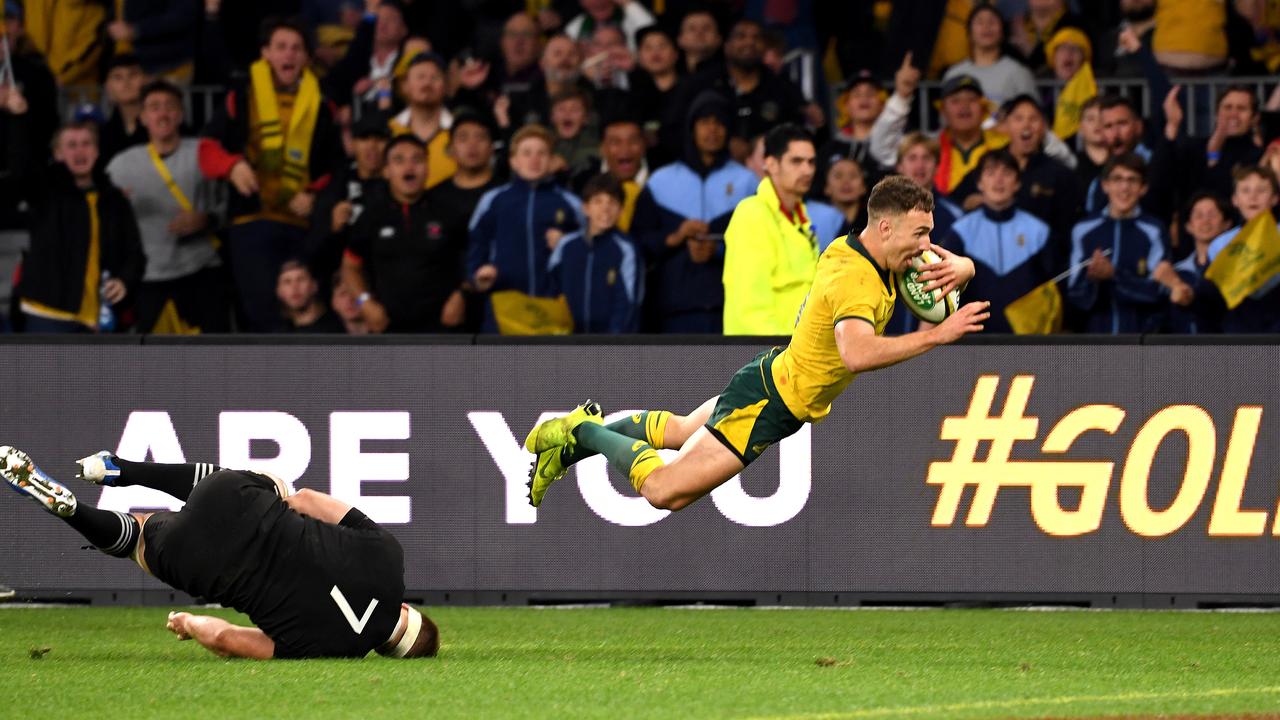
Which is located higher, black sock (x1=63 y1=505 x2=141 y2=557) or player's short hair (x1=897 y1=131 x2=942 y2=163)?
player's short hair (x1=897 y1=131 x2=942 y2=163)

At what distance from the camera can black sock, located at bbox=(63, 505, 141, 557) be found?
9.60 m

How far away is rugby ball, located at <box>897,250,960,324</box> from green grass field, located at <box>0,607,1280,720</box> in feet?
5.24

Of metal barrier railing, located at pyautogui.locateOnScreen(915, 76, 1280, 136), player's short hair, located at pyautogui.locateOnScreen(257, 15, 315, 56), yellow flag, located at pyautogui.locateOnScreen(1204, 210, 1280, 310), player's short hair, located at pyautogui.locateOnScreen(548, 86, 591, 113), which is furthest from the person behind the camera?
metal barrier railing, located at pyautogui.locateOnScreen(915, 76, 1280, 136)

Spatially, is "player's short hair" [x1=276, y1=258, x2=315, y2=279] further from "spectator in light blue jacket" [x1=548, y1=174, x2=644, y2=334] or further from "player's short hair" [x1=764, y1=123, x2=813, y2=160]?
"player's short hair" [x1=764, y1=123, x2=813, y2=160]

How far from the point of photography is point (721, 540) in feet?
40.3

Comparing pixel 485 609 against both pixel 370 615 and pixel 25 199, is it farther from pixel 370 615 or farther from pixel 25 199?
pixel 25 199

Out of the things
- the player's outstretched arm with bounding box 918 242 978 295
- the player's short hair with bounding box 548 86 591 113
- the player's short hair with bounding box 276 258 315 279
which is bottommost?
the player's short hair with bounding box 276 258 315 279

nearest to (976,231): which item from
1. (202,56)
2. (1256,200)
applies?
(1256,200)

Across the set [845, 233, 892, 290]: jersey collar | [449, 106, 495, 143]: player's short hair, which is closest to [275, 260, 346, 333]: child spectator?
[449, 106, 495, 143]: player's short hair

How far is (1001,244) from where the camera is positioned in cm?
1380

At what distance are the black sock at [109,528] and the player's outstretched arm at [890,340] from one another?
3357mm

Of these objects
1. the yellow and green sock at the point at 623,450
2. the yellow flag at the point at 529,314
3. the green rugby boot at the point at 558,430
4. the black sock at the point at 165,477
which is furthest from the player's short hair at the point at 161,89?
the yellow and green sock at the point at 623,450

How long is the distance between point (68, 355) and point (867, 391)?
475 cm

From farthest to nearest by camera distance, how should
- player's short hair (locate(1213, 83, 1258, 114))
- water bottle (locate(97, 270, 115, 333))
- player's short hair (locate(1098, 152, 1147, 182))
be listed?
water bottle (locate(97, 270, 115, 333))
player's short hair (locate(1213, 83, 1258, 114))
player's short hair (locate(1098, 152, 1147, 182))
